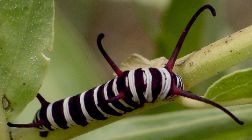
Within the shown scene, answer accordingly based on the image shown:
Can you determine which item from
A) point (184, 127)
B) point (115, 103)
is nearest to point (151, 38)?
point (184, 127)

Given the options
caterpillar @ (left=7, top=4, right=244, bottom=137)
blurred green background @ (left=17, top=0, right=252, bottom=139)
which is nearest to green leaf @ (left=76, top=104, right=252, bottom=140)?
caterpillar @ (left=7, top=4, right=244, bottom=137)

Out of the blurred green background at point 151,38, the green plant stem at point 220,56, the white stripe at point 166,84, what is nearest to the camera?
the green plant stem at point 220,56

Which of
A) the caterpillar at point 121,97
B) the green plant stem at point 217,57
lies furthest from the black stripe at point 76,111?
the green plant stem at point 217,57

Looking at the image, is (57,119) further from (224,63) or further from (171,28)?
(171,28)

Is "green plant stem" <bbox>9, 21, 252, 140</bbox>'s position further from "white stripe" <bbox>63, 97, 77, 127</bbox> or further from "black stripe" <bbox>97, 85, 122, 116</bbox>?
"white stripe" <bbox>63, 97, 77, 127</bbox>

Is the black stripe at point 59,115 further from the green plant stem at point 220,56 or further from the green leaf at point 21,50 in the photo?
the green plant stem at point 220,56

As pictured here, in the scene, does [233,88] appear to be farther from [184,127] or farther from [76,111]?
[76,111]

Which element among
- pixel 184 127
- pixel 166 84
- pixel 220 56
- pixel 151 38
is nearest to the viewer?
pixel 220 56
